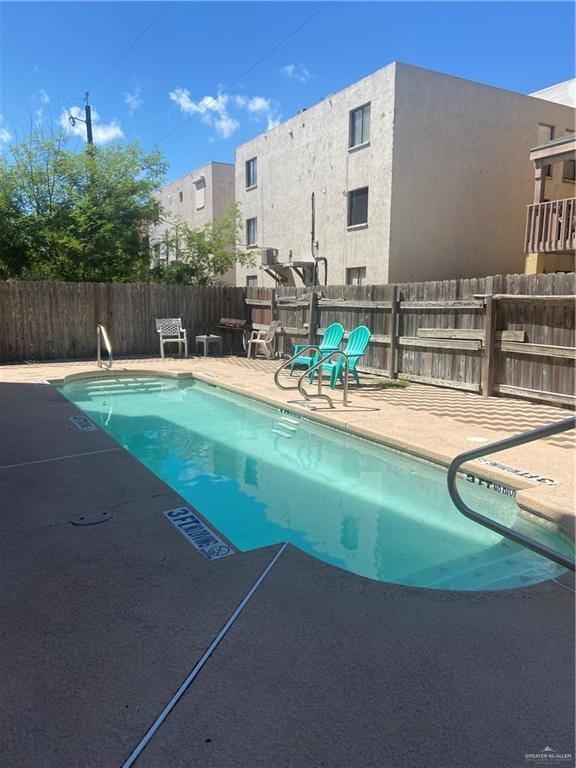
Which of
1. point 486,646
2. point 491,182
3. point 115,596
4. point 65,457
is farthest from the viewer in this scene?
point 491,182

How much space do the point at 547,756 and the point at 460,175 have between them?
606 inches

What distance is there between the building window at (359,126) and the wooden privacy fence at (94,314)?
526 centimetres

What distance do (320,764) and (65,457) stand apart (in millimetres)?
3835

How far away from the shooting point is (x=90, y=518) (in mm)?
3402

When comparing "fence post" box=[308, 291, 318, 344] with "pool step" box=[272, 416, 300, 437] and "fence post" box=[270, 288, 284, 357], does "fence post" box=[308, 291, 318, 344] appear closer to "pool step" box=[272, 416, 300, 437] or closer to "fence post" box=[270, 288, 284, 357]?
"fence post" box=[270, 288, 284, 357]

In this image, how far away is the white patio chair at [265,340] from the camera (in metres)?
12.5

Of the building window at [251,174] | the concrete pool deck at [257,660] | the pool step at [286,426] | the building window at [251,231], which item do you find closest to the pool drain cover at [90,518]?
the concrete pool deck at [257,660]

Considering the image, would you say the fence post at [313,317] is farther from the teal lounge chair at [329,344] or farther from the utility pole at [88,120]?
the utility pole at [88,120]

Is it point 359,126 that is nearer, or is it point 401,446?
point 401,446

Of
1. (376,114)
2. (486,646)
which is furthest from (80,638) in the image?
(376,114)

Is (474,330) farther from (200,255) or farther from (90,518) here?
(200,255)

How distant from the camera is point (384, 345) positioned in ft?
31.7

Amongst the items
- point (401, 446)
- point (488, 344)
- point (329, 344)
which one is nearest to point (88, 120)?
point (329, 344)

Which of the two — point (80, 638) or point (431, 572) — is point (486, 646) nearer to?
point (431, 572)
